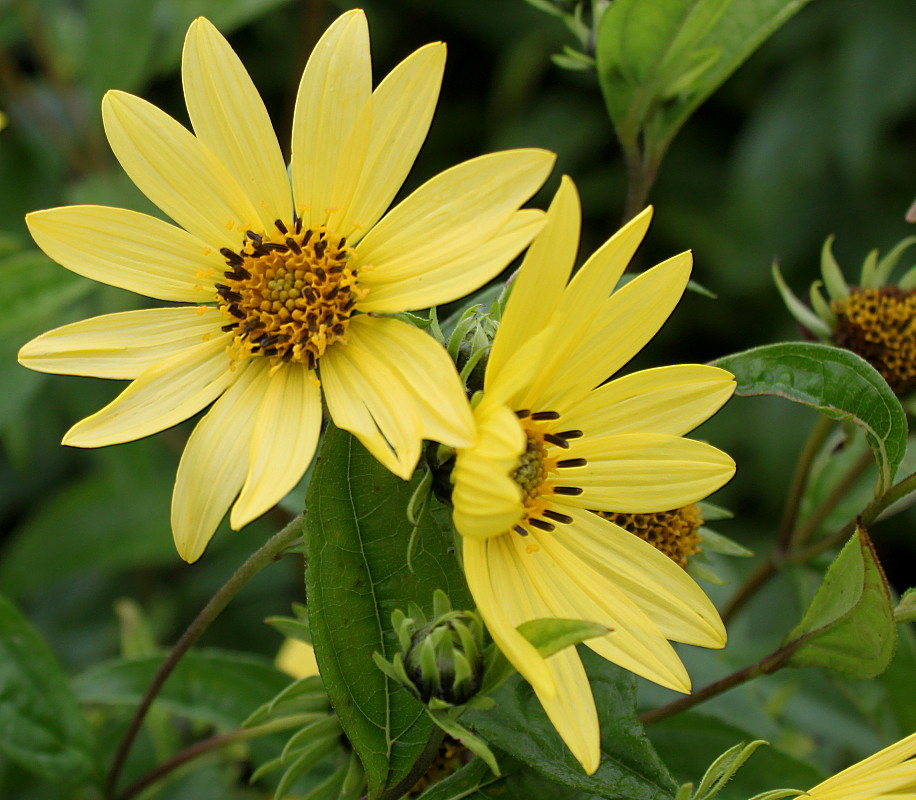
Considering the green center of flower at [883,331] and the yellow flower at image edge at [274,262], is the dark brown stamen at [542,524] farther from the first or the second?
the green center of flower at [883,331]

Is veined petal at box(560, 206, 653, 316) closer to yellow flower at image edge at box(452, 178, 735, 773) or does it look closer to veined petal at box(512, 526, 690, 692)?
yellow flower at image edge at box(452, 178, 735, 773)

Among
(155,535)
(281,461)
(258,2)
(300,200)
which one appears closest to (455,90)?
(258,2)

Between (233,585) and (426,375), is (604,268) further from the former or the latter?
(233,585)

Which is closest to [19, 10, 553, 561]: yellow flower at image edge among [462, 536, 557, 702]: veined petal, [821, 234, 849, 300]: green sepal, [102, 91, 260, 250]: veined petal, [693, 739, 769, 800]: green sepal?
[102, 91, 260, 250]: veined petal

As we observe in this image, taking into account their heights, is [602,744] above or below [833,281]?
below

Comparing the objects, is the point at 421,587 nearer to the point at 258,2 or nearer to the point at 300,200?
the point at 300,200

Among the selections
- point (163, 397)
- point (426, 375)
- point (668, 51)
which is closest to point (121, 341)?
point (163, 397)
